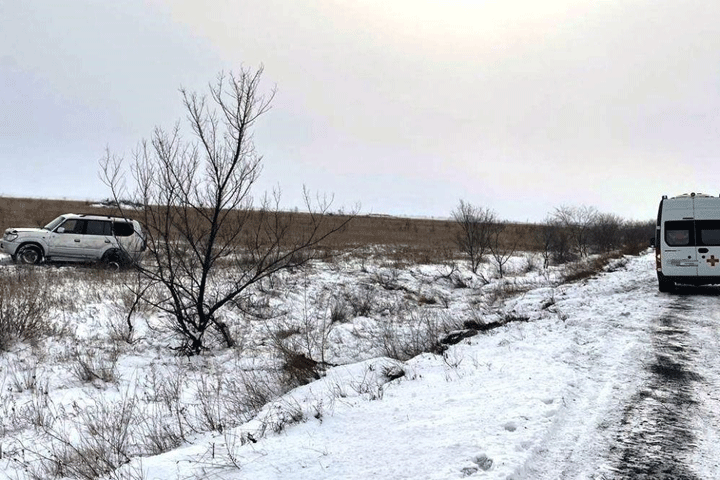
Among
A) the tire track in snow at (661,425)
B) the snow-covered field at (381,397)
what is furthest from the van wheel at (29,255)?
the tire track in snow at (661,425)

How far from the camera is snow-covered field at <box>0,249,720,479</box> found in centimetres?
343

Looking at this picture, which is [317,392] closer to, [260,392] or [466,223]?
[260,392]

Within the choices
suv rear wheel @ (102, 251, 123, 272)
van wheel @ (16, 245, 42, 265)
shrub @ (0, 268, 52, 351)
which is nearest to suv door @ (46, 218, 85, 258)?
van wheel @ (16, 245, 42, 265)

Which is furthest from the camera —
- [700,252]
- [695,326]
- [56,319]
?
[700,252]

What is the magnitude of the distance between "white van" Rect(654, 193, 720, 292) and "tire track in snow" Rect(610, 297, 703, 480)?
25.5 ft

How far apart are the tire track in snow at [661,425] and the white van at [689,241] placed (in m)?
7.78

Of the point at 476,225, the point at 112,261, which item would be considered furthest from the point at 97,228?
the point at 476,225

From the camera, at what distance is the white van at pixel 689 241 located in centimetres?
1284

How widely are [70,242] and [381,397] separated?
1691 cm

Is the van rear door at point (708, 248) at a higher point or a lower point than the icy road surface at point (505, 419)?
higher

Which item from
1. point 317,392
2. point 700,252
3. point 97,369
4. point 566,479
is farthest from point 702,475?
point 700,252

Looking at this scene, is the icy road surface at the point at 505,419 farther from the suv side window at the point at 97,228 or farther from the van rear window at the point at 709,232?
the suv side window at the point at 97,228

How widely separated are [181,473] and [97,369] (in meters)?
5.10

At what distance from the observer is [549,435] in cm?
369
